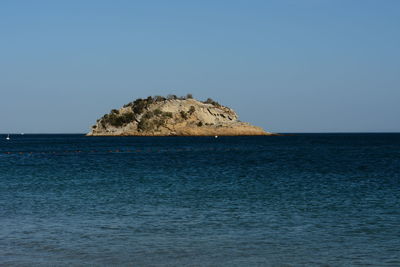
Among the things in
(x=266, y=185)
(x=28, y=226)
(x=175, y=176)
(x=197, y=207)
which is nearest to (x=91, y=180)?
(x=175, y=176)

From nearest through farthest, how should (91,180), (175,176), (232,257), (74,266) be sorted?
(74,266) < (232,257) < (91,180) < (175,176)

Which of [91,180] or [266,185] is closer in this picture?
[266,185]

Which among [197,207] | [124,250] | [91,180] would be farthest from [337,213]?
[91,180]

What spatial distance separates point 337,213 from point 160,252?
11563 millimetres

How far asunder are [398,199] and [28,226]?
2088 cm

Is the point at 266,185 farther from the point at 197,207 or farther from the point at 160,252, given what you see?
the point at 160,252

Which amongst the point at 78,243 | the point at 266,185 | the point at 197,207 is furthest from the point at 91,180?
the point at 78,243

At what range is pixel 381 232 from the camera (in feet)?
68.4

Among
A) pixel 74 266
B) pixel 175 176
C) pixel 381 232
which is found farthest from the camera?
pixel 175 176

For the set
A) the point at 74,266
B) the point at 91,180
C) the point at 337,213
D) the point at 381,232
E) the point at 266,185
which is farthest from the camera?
the point at 91,180

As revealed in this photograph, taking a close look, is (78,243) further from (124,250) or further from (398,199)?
(398,199)

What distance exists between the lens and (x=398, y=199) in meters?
31.3

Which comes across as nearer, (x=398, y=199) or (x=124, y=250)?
(x=124, y=250)

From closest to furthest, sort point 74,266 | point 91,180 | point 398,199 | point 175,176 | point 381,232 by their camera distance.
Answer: point 74,266 < point 381,232 < point 398,199 < point 91,180 < point 175,176
